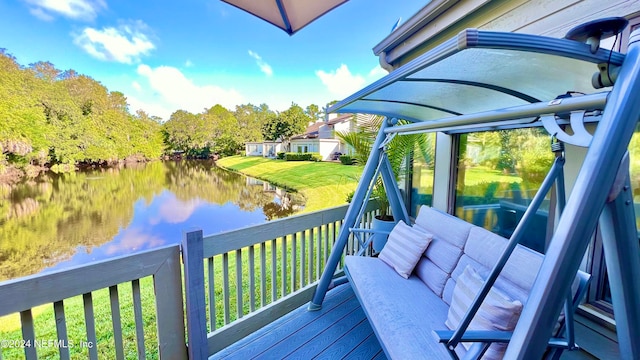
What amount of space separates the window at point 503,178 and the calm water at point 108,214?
4447mm

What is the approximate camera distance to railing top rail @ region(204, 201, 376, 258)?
196 centimetres

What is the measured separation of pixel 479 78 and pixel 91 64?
35.5m

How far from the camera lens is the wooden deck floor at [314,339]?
2004mm

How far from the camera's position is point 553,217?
192 centimetres

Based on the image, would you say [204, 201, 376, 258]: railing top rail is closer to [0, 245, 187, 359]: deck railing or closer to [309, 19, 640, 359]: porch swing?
[0, 245, 187, 359]: deck railing

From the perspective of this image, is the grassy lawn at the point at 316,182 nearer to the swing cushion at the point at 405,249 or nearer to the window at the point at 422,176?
the window at the point at 422,176

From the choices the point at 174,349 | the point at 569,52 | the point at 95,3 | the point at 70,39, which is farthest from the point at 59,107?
the point at 569,52

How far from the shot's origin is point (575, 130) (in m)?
0.82

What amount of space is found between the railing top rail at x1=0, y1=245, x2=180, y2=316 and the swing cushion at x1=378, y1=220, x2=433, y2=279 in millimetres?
1794

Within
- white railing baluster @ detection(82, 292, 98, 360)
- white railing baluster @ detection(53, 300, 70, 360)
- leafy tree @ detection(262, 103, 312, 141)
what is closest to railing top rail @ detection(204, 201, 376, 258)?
white railing baluster @ detection(82, 292, 98, 360)

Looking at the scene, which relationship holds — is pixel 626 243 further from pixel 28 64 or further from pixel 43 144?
pixel 28 64

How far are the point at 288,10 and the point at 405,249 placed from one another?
7.14 ft

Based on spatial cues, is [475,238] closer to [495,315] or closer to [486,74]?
[495,315]

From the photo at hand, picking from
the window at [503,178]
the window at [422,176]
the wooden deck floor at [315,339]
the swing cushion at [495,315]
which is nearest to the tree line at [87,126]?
the wooden deck floor at [315,339]
